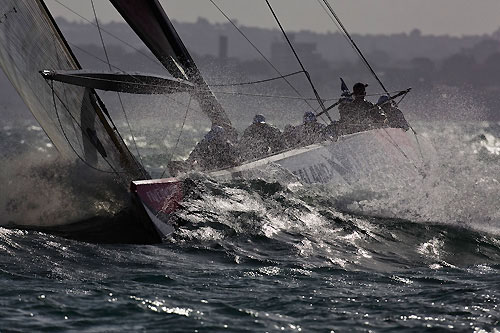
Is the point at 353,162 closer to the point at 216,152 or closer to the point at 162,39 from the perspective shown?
the point at 216,152

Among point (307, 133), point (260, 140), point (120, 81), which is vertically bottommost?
point (260, 140)

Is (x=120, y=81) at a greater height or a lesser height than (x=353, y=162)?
greater

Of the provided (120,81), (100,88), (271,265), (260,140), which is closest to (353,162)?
(260,140)

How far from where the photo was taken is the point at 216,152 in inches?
489

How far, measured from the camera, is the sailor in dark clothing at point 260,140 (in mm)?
13633

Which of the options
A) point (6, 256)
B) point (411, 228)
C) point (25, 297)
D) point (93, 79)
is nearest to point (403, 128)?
point (411, 228)

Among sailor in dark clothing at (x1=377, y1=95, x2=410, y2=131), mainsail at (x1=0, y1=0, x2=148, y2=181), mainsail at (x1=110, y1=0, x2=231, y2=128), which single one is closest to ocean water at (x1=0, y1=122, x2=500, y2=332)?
mainsail at (x1=0, y1=0, x2=148, y2=181)

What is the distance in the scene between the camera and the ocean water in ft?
20.8

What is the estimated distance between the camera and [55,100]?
31.5 ft

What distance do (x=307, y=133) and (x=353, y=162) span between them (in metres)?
0.96

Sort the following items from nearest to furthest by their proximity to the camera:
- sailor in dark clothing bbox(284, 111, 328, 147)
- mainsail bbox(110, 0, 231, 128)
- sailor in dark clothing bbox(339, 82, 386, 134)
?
mainsail bbox(110, 0, 231, 128) → sailor in dark clothing bbox(284, 111, 328, 147) → sailor in dark clothing bbox(339, 82, 386, 134)

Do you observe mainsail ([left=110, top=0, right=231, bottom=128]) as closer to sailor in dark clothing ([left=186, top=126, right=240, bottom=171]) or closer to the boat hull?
sailor in dark clothing ([left=186, top=126, right=240, bottom=171])

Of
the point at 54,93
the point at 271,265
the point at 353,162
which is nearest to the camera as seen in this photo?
the point at 271,265

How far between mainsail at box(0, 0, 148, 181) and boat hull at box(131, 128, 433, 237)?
2.64 ft
